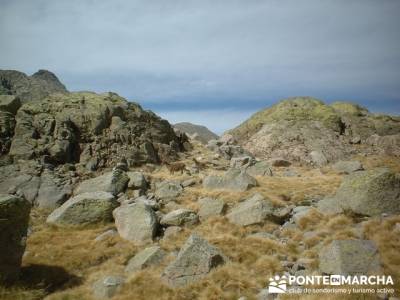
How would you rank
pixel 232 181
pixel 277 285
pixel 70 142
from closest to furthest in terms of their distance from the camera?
pixel 277 285 < pixel 232 181 < pixel 70 142

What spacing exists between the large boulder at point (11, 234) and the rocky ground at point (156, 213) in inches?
1.7

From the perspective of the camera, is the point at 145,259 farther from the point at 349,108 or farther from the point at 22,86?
the point at 22,86

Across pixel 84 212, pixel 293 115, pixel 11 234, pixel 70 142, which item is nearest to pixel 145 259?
pixel 11 234

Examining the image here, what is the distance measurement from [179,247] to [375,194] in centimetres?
1100

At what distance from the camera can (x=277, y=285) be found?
1201 centimetres

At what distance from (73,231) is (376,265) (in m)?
16.6

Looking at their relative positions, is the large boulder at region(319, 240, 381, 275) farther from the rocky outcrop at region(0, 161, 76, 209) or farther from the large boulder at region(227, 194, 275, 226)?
the rocky outcrop at region(0, 161, 76, 209)

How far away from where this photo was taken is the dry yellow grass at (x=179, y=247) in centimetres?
1230

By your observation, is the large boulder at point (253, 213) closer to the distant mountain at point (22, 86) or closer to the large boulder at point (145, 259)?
the large boulder at point (145, 259)

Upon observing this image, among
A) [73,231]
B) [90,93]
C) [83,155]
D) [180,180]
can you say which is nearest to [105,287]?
[73,231]

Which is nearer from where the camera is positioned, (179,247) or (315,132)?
(179,247)

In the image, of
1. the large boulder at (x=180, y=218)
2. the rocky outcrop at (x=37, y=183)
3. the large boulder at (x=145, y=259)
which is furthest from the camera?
the rocky outcrop at (x=37, y=183)

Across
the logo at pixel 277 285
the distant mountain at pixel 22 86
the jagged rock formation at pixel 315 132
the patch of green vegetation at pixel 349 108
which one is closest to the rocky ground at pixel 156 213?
the logo at pixel 277 285

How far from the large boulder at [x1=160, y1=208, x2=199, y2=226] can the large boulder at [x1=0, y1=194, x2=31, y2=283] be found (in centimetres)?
792
